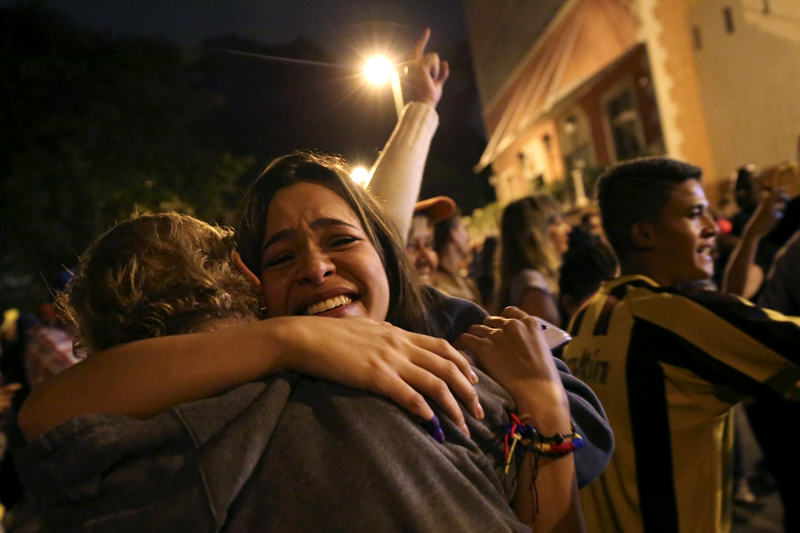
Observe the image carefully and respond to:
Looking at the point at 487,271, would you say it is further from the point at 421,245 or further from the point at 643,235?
the point at 643,235

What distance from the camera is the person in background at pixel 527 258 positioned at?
12.4 ft

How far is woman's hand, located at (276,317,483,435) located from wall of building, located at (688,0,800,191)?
1219 centimetres

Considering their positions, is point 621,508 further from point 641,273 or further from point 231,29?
point 231,29

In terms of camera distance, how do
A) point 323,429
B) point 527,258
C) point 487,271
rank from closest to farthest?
point 323,429 < point 527,258 < point 487,271

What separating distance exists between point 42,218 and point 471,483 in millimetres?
17982

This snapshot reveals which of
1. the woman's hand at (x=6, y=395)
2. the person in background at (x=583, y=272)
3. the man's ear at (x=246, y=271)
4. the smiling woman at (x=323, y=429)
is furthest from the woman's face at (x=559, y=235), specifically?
the woman's hand at (x=6, y=395)

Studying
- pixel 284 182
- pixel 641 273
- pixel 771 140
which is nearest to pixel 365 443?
pixel 284 182

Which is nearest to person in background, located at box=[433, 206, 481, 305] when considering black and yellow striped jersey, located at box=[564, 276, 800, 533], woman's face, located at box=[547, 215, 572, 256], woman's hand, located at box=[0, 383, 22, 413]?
woman's face, located at box=[547, 215, 572, 256]

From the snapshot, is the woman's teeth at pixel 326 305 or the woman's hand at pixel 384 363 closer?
the woman's hand at pixel 384 363

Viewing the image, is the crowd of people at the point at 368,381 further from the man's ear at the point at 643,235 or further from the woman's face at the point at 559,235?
the woman's face at the point at 559,235

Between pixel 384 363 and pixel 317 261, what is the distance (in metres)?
0.42

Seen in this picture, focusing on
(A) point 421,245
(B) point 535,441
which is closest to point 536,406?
(B) point 535,441

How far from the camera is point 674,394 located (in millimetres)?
2307

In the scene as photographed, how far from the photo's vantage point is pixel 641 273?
2.71 metres
